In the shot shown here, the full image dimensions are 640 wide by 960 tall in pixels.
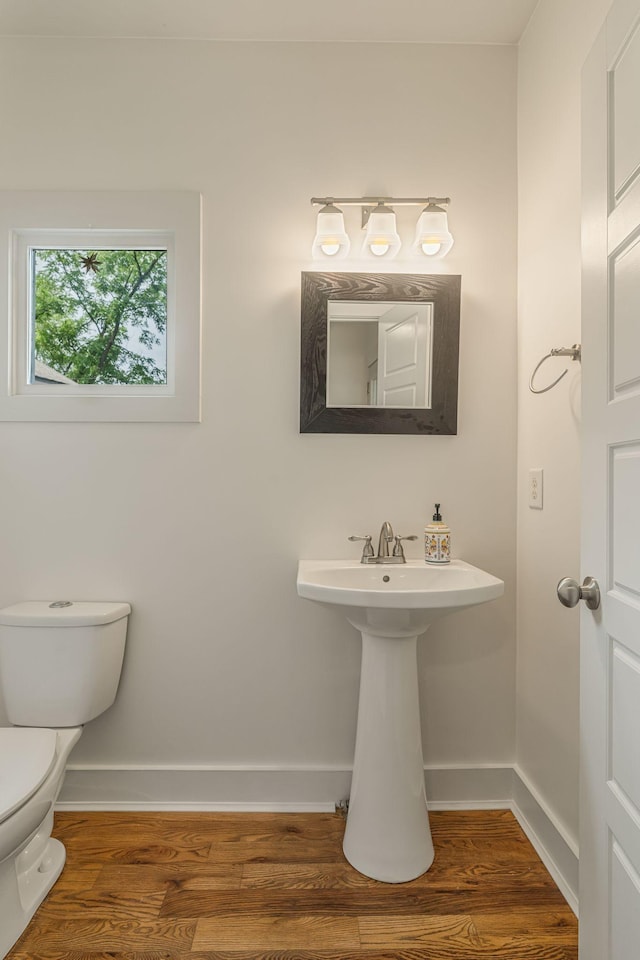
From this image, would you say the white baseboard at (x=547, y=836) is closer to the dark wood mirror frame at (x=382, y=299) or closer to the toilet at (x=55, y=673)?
the dark wood mirror frame at (x=382, y=299)

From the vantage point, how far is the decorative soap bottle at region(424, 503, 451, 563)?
1702 mm

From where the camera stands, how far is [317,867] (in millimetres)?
1506

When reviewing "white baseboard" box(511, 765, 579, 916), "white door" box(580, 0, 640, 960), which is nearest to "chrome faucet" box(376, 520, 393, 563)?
"white door" box(580, 0, 640, 960)

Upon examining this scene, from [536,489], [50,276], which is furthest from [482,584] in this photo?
[50,276]

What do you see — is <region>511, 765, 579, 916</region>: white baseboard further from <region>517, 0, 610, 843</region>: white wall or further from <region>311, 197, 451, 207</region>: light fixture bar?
<region>311, 197, 451, 207</region>: light fixture bar

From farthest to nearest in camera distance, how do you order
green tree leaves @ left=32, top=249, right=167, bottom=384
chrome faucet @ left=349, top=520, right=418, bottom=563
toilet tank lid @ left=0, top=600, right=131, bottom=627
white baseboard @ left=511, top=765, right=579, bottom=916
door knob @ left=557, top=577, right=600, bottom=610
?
green tree leaves @ left=32, top=249, right=167, bottom=384
chrome faucet @ left=349, top=520, right=418, bottom=563
toilet tank lid @ left=0, top=600, right=131, bottom=627
white baseboard @ left=511, top=765, right=579, bottom=916
door knob @ left=557, top=577, right=600, bottom=610

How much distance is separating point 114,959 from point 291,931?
407mm

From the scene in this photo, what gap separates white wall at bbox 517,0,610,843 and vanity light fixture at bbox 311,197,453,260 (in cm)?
29

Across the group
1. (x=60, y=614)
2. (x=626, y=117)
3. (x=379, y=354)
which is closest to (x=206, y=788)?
(x=60, y=614)

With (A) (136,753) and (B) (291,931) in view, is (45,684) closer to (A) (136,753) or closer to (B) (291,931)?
(A) (136,753)

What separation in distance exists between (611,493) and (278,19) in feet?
5.83

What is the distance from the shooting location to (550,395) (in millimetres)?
1569

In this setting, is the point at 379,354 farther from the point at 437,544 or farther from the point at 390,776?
the point at 390,776

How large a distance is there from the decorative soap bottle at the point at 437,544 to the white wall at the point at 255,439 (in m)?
0.10
